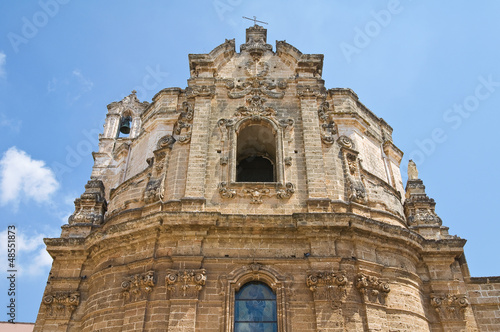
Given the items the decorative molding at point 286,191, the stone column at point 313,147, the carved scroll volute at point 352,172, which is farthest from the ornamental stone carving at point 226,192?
the carved scroll volute at point 352,172

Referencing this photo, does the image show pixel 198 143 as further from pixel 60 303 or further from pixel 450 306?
pixel 450 306

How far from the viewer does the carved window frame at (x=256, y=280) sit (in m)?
10.3

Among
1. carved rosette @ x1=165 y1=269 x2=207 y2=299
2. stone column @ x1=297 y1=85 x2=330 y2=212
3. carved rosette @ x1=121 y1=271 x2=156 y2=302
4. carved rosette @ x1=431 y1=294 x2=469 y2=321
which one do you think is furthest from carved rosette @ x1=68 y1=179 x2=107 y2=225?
carved rosette @ x1=431 y1=294 x2=469 y2=321

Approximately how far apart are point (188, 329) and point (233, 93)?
753cm

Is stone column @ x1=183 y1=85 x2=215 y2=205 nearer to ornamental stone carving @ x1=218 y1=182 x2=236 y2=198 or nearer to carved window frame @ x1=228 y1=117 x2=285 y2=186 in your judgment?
ornamental stone carving @ x1=218 y1=182 x2=236 y2=198

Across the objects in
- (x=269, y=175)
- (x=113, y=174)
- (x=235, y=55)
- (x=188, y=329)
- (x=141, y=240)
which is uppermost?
(x=235, y=55)

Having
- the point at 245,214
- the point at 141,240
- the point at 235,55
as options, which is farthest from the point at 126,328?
the point at 235,55

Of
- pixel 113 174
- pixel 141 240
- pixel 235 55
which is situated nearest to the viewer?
pixel 141 240

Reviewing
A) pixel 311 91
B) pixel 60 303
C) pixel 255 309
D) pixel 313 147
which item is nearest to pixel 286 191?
pixel 313 147

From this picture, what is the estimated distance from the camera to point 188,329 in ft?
33.2

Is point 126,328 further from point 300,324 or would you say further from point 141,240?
point 300,324

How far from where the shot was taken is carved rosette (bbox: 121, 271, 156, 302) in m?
10.8

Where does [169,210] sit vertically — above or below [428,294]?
above

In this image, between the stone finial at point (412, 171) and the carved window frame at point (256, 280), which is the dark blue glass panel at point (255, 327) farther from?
the stone finial at point (412, 171)
